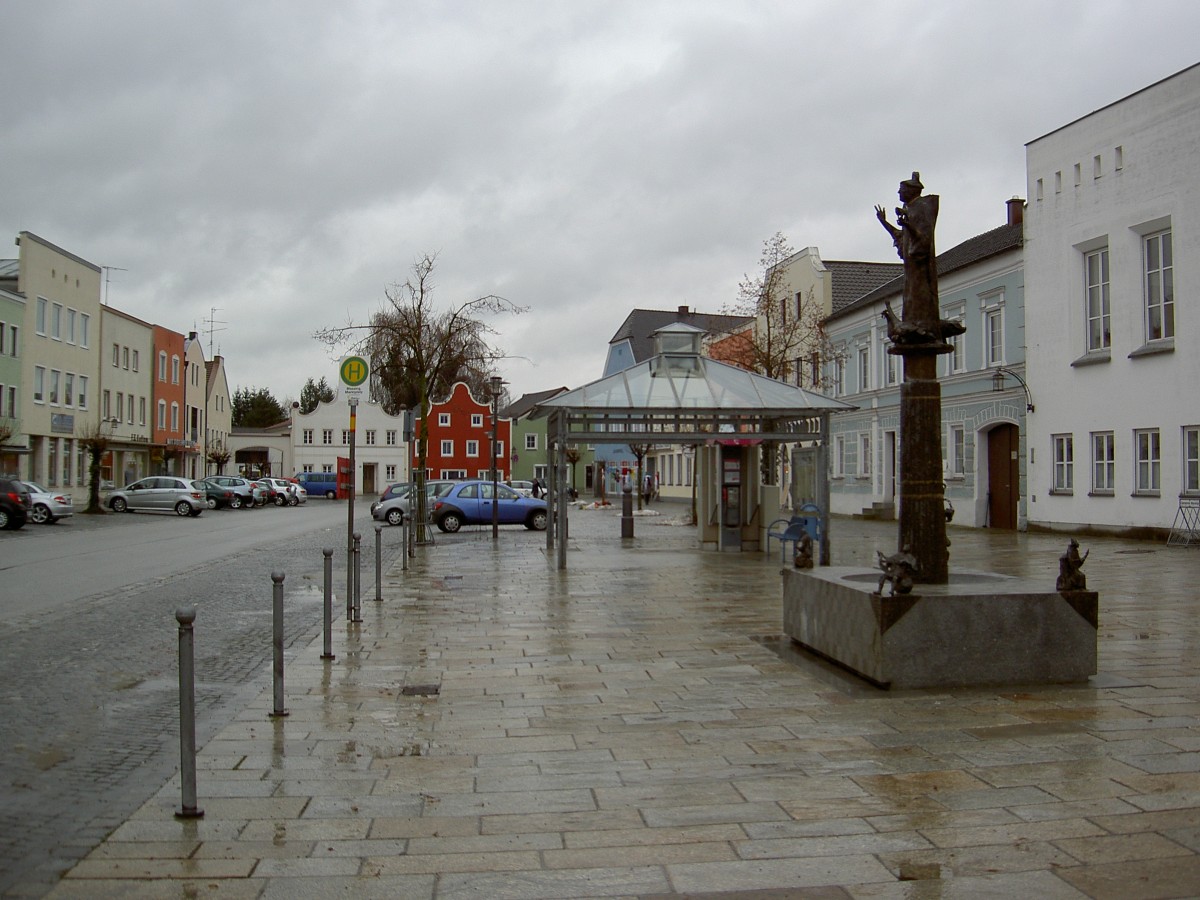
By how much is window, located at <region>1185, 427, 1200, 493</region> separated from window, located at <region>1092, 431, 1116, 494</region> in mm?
2440

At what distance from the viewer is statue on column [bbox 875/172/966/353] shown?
8.88 meters

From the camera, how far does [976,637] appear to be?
321 inches

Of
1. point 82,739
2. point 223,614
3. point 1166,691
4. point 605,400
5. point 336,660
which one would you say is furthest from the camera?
point 605,400

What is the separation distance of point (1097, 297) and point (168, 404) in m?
57.5

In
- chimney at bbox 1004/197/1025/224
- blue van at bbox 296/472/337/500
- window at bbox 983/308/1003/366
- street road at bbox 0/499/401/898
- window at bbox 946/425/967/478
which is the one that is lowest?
street road at bbox 0/499/401/898

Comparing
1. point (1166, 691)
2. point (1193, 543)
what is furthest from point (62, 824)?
point (1193, 543)

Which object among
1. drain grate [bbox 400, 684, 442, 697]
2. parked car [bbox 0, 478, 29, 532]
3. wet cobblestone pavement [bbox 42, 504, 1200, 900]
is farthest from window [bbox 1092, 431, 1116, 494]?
parked car [bbox 0, 478, 29, 532]

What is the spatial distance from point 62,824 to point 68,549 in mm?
21497

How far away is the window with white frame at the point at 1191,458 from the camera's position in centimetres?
2452

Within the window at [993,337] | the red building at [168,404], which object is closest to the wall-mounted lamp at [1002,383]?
the window at [993,337]

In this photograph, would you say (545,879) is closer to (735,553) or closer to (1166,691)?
(1166,691)

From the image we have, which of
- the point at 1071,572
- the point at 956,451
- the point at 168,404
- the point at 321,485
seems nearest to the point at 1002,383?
the point at 956,451

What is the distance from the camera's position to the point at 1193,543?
23516mm

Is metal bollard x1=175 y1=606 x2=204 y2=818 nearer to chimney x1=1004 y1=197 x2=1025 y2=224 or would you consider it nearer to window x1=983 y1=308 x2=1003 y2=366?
window x1=983 y1=308 x2=1003 y2=366
